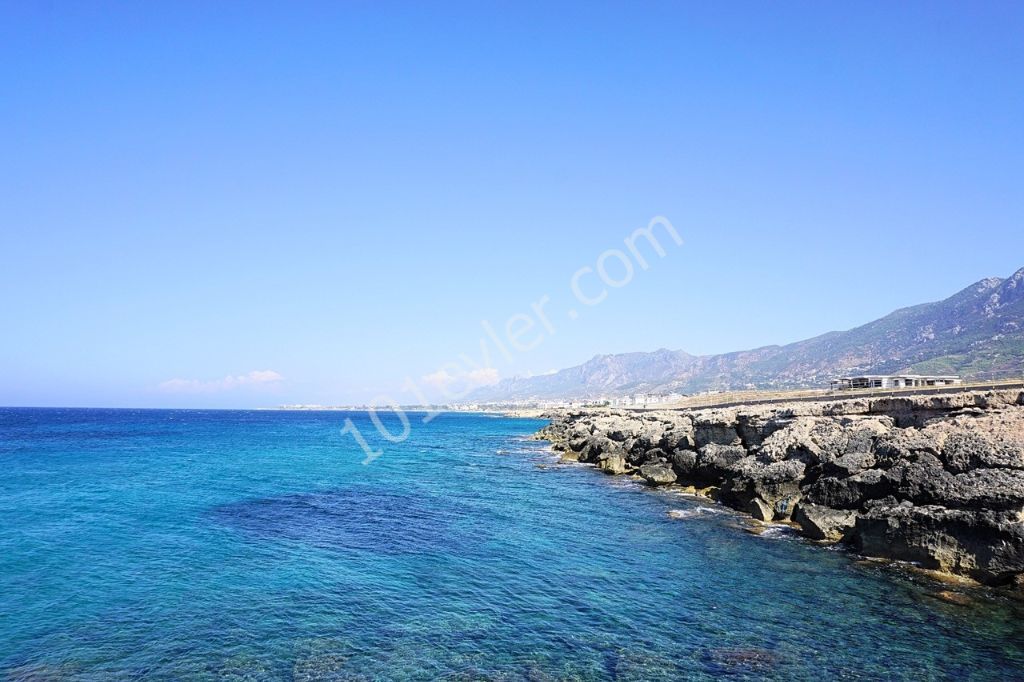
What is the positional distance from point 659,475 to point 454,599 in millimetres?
25790

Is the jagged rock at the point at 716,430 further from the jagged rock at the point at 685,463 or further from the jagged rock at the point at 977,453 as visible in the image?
the jagged rock at the point at 977,453

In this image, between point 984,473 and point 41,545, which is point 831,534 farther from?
point 41,545

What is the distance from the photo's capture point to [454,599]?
57.7 feet

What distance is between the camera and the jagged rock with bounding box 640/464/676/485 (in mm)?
39938

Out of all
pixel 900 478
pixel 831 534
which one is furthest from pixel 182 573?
pixel 900 478

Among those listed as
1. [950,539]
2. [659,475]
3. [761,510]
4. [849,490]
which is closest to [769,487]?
[761,510]

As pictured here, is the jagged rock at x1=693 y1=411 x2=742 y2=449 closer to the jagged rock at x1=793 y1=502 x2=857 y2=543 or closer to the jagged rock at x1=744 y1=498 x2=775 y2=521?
the jagged rock at x1=744 y1=498 x2=775 y2=521

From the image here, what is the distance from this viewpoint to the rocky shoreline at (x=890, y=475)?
1858 centimetres

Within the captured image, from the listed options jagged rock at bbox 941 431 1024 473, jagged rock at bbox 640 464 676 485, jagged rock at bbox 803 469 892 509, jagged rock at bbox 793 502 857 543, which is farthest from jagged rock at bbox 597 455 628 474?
jagged rock at bbox 941 431 1024 473

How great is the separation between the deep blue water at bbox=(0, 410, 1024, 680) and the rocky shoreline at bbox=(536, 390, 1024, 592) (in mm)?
1540

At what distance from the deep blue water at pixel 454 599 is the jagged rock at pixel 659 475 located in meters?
6.08

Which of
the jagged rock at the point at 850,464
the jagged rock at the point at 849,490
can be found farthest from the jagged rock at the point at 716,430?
the jagged rock at the point at 849,490

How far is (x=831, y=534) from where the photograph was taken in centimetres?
2356

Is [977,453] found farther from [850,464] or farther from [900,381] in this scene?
[900,381]
